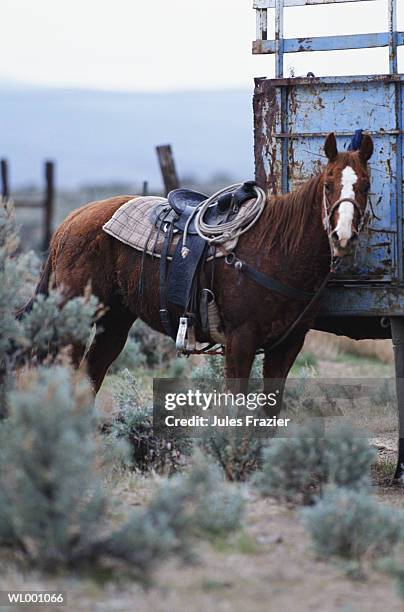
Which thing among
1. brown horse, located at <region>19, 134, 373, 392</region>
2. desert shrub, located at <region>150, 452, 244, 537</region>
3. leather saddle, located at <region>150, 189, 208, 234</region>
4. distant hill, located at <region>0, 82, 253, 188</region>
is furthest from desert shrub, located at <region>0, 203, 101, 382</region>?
distant hill, located at <region>0, 82, 253, 188</region>

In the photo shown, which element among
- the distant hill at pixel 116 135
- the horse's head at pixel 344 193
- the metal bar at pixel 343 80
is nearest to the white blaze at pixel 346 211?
the horse's head at pixel 344 193

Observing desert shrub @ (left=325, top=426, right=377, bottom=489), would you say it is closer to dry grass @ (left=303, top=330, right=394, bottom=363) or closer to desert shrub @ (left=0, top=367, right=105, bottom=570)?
desert shrub @ (left=0, top=367, right=105, bottom=570)

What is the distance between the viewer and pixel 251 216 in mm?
7402

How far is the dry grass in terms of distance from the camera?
14938 mm

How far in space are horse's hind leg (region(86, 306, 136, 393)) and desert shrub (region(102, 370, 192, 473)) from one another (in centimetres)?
53

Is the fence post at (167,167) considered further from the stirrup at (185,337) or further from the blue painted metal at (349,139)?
the stirrup at (185,337)

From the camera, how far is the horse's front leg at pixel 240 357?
724 cm

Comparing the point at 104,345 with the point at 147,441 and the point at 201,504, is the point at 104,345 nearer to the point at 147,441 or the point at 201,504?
the point at 147,441

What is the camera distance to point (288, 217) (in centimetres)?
725

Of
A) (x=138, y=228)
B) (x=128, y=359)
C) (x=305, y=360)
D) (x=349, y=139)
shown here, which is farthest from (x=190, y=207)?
(x=305, y=360)

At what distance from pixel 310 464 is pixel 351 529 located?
3.51ft

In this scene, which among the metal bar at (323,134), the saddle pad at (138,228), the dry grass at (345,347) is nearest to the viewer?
the metal bar at (323,134)

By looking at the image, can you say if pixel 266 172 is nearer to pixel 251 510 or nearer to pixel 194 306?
pixel 194 306

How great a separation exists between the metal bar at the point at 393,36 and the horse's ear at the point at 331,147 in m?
0.89
